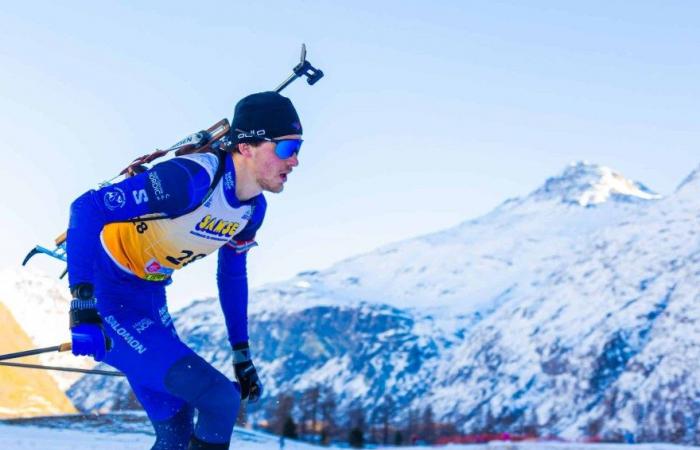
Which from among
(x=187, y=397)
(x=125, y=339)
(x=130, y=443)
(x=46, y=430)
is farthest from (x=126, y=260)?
(x=46, y=430)

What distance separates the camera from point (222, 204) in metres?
5.50

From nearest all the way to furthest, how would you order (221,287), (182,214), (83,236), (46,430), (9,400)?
(83,236) < (182,214) < (221,287) < (46,430) < (9,400)

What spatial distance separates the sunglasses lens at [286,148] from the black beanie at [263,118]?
61 mm

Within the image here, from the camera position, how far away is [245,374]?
6230mm

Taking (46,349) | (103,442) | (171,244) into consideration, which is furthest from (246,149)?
(103,442)

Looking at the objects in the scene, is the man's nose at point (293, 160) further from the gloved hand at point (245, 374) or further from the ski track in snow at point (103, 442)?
the ski track in snow at point (103, 442)

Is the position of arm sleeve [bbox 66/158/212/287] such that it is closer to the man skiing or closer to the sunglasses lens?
the man skiing

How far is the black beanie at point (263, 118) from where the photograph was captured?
18.3ft

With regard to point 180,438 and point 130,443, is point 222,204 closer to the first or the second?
point 180,438

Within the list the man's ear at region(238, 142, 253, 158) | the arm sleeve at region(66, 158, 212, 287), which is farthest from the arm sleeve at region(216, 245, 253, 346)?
the arm sleeve at region(66, 158, 212, 287)

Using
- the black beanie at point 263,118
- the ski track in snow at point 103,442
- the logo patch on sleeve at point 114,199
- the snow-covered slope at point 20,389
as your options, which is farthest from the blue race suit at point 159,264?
the snow-covered slope at point 20,389

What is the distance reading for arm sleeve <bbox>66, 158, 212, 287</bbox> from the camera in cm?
500

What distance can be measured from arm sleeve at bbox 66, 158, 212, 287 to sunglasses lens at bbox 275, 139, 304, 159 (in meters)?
0.55

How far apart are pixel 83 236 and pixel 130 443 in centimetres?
1727
